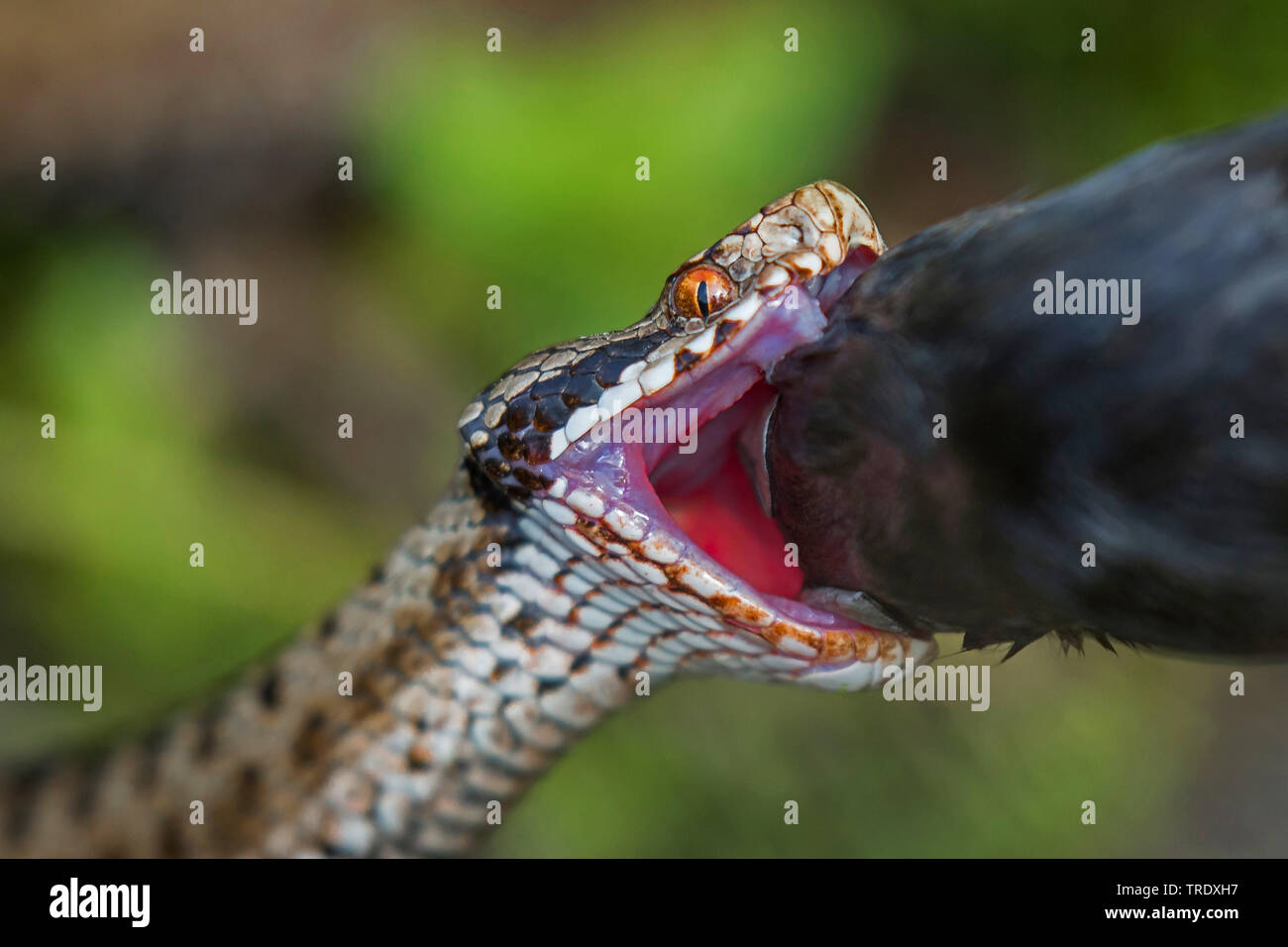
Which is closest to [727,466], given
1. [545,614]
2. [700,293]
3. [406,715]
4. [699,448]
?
[699,448]

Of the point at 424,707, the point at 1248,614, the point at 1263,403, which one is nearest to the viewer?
the point at 1263,403

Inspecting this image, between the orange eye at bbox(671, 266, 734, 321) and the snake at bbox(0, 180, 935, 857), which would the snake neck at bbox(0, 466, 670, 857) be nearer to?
the snake at bbox(0, 180, 935, 857)

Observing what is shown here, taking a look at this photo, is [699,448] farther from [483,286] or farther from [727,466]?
[483,286]

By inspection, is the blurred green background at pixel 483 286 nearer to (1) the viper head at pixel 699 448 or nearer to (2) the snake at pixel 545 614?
(2) the snake at pixel 545 614

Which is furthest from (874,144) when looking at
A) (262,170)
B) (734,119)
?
(262,170)

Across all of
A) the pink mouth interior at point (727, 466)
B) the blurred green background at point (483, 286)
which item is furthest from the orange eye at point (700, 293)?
the blurred green background at point (483, 286)

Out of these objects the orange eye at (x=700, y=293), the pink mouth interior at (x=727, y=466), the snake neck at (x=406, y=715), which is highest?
the orange eye at (x=700, y=293)

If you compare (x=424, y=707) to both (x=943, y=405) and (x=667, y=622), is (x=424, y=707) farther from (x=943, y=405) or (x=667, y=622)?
(x=943, y=405)
